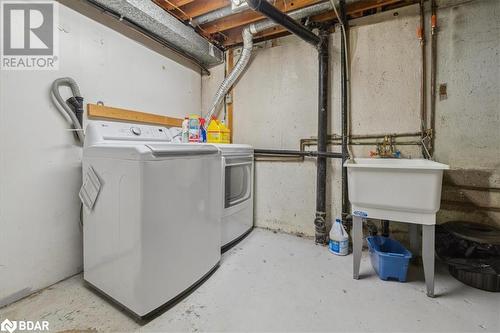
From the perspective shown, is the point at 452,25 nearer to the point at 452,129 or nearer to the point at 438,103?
the point at 438,103

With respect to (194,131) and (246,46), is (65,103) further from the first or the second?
(246,46)

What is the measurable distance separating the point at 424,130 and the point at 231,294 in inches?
73.2

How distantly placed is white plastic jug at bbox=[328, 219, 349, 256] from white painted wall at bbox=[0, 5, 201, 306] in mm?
1915

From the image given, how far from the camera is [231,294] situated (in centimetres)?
130

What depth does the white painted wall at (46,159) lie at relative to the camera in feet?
3.97

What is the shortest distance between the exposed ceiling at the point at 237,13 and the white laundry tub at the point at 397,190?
1.40 m

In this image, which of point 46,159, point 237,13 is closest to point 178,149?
point 46,159

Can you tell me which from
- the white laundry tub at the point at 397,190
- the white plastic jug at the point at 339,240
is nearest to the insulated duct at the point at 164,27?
the white laundry tub at the point at 397,190

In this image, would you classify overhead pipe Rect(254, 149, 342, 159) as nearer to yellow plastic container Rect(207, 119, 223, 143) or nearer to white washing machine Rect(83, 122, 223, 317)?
yellow plastic container Rect(207, 119, 223, 143)

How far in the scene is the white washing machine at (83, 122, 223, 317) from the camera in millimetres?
1055

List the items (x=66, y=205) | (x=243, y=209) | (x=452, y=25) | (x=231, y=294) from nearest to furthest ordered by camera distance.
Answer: (x=231, y=294) → (x=66, y=205) → (x=452, y=25) → (x=243, y=209)

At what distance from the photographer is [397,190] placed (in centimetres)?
129

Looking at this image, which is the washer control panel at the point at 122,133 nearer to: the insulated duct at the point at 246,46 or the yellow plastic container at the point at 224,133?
the yellow plastic container at the point at 224,133

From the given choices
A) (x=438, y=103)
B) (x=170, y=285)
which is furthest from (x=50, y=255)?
(x=438, y=103)
